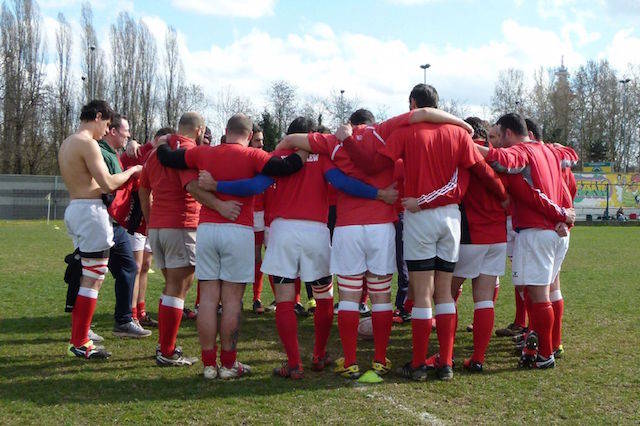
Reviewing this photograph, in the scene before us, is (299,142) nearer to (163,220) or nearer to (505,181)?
(163,220)

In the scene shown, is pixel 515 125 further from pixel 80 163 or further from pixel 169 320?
pixel 80 163

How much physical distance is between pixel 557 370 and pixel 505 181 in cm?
177

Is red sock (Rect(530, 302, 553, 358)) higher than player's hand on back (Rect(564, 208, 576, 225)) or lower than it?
lower

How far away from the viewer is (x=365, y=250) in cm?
498

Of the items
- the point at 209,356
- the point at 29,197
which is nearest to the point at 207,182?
the point at 209,356

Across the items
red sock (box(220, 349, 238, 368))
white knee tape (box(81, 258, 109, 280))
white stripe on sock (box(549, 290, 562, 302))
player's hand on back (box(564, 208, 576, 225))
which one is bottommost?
red sock (box(220, 349, 238, 368))

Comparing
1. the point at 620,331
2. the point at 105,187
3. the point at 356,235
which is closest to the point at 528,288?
the point at 356,235

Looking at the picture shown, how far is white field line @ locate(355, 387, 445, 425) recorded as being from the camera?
4.02 metres

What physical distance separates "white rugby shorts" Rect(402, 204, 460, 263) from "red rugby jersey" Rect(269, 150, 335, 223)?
2.52ft

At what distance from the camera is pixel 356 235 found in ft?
16.3

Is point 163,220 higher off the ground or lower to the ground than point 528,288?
higher

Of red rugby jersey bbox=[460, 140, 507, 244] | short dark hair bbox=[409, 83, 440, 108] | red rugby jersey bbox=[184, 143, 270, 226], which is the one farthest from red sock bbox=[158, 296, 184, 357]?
short dark hair bbox=[409, 83, 440, 108]

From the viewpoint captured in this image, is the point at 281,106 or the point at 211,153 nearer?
the point at 211,153

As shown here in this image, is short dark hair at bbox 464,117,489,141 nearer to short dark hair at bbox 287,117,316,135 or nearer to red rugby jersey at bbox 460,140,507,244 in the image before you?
red rugby jersey at bbox 460,140,507,244
